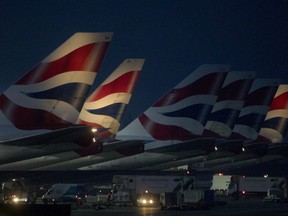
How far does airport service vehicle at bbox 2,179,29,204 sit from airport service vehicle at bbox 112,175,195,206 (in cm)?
979

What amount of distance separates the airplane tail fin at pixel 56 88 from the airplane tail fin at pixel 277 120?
46478mm

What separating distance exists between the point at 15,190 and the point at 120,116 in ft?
48.2

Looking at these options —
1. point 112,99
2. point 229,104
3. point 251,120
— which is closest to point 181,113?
point 112,99

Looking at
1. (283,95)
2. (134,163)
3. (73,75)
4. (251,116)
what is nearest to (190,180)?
(134,163)

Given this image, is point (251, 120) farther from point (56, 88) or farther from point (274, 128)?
point (56, 88)

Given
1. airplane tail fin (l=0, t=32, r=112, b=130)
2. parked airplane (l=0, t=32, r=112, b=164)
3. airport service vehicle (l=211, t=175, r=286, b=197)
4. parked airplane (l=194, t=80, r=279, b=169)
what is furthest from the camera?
airport service vehicle (l=211, t=175, r=286, b=197)

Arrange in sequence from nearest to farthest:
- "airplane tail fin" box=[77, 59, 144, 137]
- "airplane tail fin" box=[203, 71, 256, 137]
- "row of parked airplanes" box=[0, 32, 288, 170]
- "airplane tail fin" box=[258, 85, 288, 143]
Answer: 1. "row of parked airplanes" box=[0, 32, 288, 170]
2. "airplane tail fin" box=[77, 59, 144, 137]
3. "airplane tail fin" box=[203, 71, 256, 137]
4. "airplane tail fin" box=[258, 85, 288, 143]

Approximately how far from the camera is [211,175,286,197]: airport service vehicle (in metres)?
100

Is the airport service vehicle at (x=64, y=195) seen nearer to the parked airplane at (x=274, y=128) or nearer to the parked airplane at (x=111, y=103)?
the parked airplane at (x=111, y=103)

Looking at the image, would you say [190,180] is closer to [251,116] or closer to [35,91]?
[251,116]

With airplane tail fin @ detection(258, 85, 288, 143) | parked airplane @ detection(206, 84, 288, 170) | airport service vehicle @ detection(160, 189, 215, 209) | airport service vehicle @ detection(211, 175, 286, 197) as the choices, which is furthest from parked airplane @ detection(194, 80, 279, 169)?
airport service vehicle @ detection(211, 175, 286, 197)

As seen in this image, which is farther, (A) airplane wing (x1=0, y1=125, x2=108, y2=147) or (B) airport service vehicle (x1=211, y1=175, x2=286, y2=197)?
(B) airport service vehicle (x1=211, y1=175, x2=286, y2=197)

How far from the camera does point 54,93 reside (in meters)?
42.2

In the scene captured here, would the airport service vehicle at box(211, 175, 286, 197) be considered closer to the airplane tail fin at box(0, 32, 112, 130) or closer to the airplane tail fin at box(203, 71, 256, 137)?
the airplane tail fin at box(203, 71, 256, 137)
